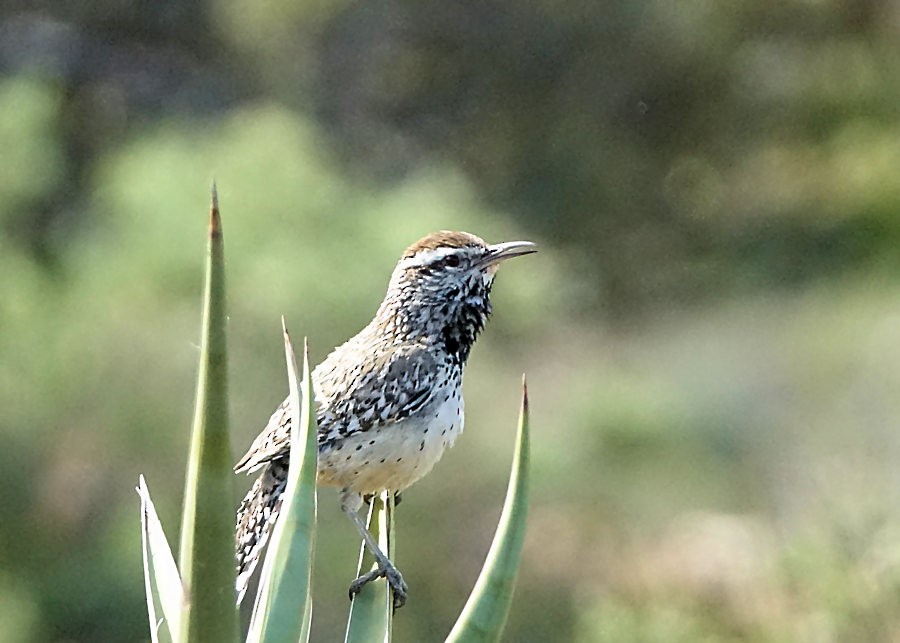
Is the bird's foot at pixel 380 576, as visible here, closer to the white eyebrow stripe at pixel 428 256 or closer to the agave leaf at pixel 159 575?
the agave leaf at pixel 159 575

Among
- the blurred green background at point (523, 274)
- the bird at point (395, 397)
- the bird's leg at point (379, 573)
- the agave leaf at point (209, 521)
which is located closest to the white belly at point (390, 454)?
the bird at point (395, 397)

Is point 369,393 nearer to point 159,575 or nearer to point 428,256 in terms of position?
point 428,256

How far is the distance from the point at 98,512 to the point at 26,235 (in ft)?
3.46

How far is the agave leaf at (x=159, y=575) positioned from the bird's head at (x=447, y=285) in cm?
97

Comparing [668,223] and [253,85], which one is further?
[668,223]

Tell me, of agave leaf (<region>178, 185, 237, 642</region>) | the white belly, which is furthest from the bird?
agave leaf (<region>178, 185, 237, 642</region>)

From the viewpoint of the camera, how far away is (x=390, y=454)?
2.25 meters

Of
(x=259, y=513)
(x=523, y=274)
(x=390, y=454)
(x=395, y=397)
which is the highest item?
(x=523, y=274)

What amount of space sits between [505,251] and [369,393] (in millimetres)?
325

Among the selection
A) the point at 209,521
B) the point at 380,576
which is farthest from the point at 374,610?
the point at 209,521

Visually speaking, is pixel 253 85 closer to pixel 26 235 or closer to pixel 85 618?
pixel 26 235

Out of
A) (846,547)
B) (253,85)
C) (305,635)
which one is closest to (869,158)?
(253,85)

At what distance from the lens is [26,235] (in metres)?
5.25

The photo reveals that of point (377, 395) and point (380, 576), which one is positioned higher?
point (377, 395)
